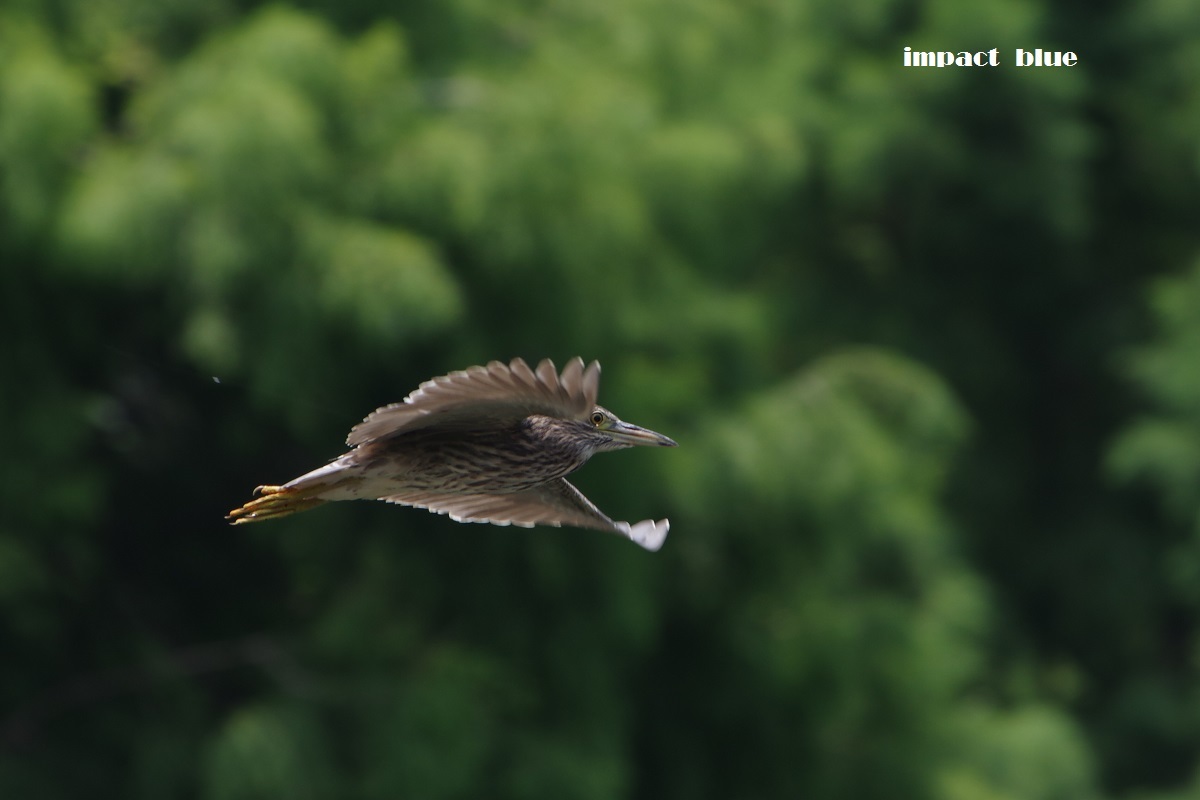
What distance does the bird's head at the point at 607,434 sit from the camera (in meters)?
4.07

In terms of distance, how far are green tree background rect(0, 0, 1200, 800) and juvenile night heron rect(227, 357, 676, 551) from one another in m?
1.69

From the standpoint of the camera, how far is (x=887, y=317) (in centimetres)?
1119

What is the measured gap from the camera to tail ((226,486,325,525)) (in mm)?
3930

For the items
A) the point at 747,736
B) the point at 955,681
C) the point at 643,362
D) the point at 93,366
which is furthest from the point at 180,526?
the point at 955,681

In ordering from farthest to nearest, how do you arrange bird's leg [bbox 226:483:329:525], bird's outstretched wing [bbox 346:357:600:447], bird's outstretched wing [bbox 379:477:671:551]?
1. bird's outstretched wing [bbox 379:477:671:551]
2. bird's leg [bbox 226:483:329:525]
3. bird's outstretched wing [bbox 346:357:600:447]

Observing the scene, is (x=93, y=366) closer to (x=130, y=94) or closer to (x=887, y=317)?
(x=130, y=94)

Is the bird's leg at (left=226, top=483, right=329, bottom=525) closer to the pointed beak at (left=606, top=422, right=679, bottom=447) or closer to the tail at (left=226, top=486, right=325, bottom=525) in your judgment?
the tail at (left=226, top=486, right=325, bottom=525)

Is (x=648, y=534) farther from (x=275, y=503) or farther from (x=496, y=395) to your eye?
(x=275, y=503)

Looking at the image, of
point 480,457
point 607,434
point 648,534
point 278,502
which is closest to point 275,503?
point 278,502

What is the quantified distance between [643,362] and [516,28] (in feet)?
6.63

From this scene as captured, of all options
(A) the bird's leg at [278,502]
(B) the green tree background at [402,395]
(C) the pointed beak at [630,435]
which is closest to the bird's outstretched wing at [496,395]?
(A) the bird's leg at [278,502]

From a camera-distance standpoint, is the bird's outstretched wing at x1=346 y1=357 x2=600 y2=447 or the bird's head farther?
the bird's head

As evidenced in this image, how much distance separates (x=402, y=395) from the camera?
21.0 feet

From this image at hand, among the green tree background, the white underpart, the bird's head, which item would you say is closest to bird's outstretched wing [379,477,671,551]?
the bird's head
